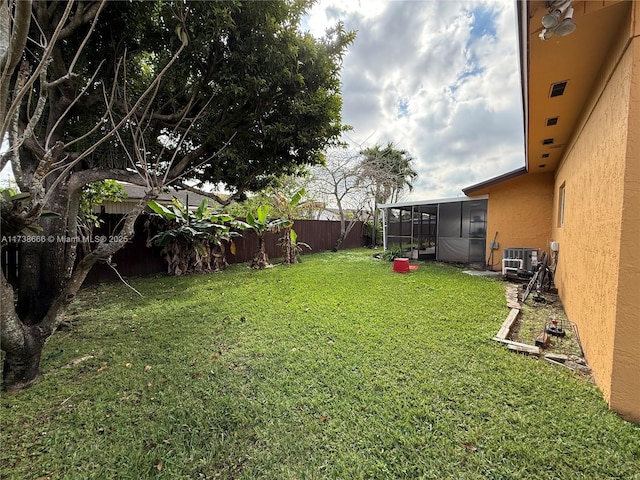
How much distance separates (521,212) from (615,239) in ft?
26.5

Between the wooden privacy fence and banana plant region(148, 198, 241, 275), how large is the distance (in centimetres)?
49

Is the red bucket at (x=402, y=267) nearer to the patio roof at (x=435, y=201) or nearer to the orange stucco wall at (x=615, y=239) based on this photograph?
the patio roof at (x=435, y=201)

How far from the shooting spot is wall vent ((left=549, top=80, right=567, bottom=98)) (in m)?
3.54

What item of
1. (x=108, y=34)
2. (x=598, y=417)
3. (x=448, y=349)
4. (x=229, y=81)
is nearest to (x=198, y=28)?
(x=229, y=81)

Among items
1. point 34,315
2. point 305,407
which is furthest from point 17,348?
point 305,407

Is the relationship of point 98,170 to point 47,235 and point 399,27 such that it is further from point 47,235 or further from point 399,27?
point 399,27

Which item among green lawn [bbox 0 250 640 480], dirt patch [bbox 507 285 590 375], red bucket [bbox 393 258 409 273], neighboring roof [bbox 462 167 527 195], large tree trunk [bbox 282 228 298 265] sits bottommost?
green lawn [bbox 0 250 640 480]

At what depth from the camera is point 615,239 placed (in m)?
2.40

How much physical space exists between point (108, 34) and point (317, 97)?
3017 millimetres

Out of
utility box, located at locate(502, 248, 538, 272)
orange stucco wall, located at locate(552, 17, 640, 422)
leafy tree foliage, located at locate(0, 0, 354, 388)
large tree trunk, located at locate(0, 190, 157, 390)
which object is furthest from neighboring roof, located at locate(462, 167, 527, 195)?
large tree trunk, located at locate(0, 190, 157, 390)

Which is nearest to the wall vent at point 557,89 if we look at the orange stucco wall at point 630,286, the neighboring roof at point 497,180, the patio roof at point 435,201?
the orange stucco wall at point 630,286

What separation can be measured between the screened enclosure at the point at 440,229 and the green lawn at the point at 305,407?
7.28 metres

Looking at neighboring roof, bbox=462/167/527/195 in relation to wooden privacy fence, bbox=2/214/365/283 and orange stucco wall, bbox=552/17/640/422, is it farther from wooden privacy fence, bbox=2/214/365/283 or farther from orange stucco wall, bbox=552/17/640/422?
wooden privacy fence, bbox=2/214/365/283

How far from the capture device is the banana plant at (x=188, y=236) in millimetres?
7539
